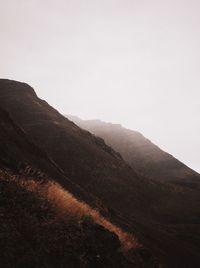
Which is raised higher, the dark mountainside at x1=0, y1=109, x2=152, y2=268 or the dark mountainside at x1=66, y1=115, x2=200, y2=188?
the dark mountainside at x1=66, y1=115, x2=200, y2=188

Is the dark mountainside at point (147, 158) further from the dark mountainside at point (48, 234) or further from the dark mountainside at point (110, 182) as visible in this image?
the dark mountainside at point (48, 234)

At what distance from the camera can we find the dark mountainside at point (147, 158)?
235 ft

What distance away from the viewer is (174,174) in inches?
2896

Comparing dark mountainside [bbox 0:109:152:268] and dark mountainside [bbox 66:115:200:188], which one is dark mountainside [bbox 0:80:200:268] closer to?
dark mountainside [bbox 66:115:200:188]

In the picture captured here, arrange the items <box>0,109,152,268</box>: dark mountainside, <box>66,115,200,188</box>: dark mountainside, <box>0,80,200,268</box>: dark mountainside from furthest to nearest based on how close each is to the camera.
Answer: <box>66,115,200,188</box>: dark mountainside, <box>0,80,200,268</box>: dark mountainside, <box>0,109,152,268</box>: dark mountainside

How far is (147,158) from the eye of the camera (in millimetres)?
81688

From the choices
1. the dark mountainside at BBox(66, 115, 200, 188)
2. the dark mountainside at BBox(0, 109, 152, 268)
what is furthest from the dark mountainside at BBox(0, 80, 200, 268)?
the dark mountainside at BBox(0, 109, 152, 268)

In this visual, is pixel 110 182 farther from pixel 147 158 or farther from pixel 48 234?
pixel 147 158

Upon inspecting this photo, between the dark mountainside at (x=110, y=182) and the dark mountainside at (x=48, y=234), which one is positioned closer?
the dark mountainside at (x=48, y=234)

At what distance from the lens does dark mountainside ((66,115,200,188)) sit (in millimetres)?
71625

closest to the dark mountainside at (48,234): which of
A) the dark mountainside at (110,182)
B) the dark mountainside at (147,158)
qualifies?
the dark mountainside at (110,182)

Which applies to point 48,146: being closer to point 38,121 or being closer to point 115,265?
point 38,121

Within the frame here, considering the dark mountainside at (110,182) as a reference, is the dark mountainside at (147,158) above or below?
above

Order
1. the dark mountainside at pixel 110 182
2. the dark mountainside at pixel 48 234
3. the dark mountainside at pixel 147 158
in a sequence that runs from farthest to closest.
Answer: the dark mountainside at pixel 147 158, the dark mountainside at pixel 110 182, the dark mountainside at pixel 48 234
